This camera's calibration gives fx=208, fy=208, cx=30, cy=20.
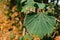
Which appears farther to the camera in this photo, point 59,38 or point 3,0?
point 3,0

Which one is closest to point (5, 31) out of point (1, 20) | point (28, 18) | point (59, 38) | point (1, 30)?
point (1, 30)

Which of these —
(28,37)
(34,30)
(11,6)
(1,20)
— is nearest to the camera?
(34,30)

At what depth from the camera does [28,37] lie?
2758 mm

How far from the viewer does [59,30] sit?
110 inches

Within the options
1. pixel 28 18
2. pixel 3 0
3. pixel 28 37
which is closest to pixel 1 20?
pixel 3 0

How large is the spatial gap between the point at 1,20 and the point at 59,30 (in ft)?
3.67

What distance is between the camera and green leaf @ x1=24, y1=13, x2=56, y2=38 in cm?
204

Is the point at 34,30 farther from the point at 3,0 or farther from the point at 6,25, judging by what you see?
the point at 3,0

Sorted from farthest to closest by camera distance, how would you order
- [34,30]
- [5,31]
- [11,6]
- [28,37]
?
[11,6], [5,31], [28,37], [34,30]

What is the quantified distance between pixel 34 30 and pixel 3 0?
73.8 inches

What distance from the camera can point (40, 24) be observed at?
81.3 inches

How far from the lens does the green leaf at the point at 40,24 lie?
204 centimetres

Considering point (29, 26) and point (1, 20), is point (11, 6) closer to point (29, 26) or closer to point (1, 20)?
point (1, 20)

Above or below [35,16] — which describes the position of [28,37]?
below
